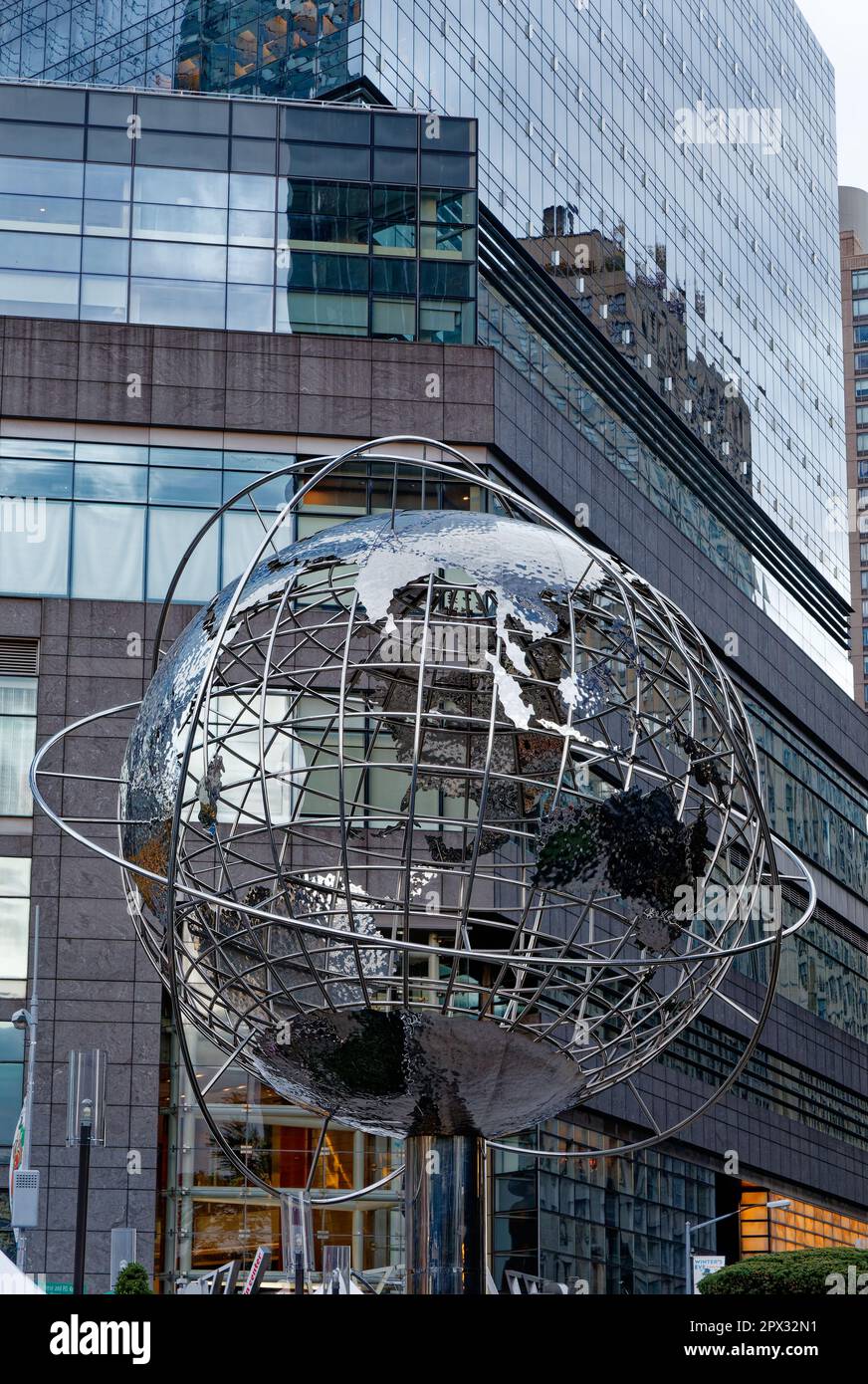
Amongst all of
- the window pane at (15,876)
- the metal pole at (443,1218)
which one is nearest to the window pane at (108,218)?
the window pane at (15,876)

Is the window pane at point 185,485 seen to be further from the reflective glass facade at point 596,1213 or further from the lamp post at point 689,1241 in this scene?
the lamp post at point 689,1241

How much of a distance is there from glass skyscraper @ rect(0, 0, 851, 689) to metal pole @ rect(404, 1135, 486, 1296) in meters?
34.9

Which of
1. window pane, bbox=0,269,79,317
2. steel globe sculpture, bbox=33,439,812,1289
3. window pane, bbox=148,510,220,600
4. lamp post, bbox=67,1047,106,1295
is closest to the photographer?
steel globe sculpture, bbox=33,439,812,1289

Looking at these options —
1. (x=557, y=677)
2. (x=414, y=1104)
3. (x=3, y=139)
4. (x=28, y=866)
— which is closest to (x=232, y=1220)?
(x=28, y=866)

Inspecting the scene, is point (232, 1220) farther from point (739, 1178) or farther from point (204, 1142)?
point (739, 1178)

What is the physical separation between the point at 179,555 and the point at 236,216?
6.66 meters

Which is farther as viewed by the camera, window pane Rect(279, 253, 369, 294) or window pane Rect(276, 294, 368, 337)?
window pane Rect(279, 253, 369, 294)

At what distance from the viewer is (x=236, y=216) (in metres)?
36.1

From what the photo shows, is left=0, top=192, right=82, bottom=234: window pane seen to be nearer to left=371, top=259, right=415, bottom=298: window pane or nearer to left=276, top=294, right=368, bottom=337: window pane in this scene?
left=276, top=294, right=368, bottom=337: window pane

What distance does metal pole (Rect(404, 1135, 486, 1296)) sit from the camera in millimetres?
8211

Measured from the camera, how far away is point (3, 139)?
1409 inches

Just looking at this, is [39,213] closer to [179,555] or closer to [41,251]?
[41,251]

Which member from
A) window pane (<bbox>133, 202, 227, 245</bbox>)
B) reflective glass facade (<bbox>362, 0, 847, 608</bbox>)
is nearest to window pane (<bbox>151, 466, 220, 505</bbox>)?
window pane (<bbox>133, 202, 227, 245</bbox>)
